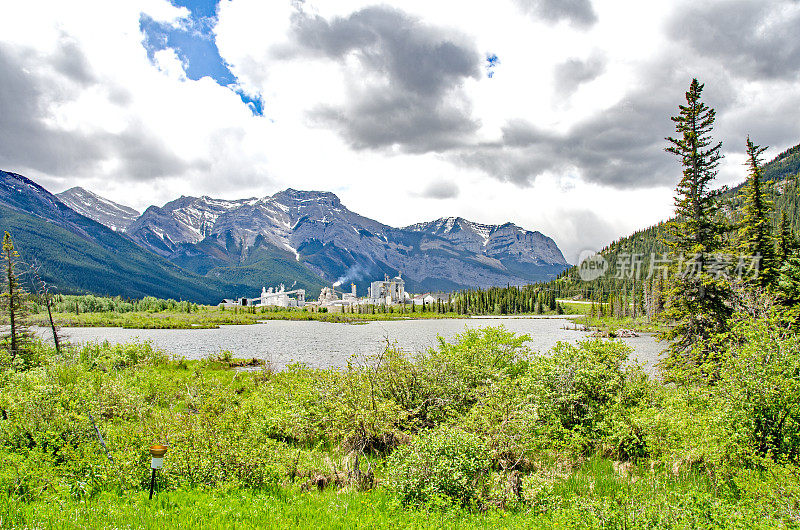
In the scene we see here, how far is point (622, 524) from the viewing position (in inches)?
354

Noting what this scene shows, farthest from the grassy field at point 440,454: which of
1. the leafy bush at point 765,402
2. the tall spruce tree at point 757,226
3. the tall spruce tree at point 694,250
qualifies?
the tall spruce tree at point 757,226

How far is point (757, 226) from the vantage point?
105ft

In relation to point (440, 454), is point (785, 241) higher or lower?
higher

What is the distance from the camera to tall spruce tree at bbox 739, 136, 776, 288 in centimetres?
3122

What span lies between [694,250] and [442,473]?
84.2 feet

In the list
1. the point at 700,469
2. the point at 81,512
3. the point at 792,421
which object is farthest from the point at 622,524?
the point at 81,512

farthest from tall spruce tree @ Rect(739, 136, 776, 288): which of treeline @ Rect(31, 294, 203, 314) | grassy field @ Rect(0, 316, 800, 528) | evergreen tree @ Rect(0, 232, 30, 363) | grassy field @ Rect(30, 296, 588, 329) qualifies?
treeline @ Rect(31, 294, 203, 314)

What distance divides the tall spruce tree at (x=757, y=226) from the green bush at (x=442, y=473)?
31.3 metres

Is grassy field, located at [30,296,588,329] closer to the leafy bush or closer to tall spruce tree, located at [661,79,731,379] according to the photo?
tall spruce tree, located at [661,79,731,379]

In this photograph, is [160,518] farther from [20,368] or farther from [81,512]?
[20,368]

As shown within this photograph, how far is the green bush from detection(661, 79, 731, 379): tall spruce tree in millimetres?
21379

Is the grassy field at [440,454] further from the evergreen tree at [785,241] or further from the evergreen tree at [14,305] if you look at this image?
the evergreen tree at [785,241]

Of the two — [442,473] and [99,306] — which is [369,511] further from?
[99,306]

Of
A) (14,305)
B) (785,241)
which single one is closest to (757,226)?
(785,241)
